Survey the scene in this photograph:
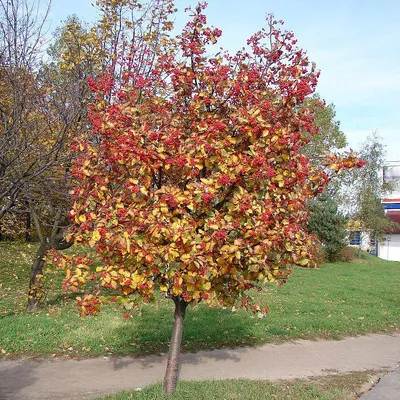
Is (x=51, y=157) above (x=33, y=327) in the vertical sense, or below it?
A: above

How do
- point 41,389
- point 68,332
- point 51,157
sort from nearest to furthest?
point 41,389 → point 51,157 → point 68,332

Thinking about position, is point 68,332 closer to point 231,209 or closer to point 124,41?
point 231,209

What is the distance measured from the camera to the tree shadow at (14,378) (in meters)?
5.10

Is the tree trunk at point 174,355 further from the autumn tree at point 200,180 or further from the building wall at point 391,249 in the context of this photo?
the building wall at point 391,249

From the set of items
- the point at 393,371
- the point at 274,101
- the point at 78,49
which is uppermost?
the point at 78,49

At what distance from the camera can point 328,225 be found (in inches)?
910

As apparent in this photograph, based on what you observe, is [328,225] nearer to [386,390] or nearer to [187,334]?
[187,334]

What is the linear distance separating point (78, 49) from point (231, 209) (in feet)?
20.6

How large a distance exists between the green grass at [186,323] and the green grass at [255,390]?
66.1 inches

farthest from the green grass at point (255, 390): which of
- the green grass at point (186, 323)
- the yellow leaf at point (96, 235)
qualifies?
the yellow leaf at point (96, 235)

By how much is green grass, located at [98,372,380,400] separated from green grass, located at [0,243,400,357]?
1.68 meters

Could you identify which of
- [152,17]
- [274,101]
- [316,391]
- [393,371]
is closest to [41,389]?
[316,391]

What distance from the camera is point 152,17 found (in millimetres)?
9656

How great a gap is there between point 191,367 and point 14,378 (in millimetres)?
2137
